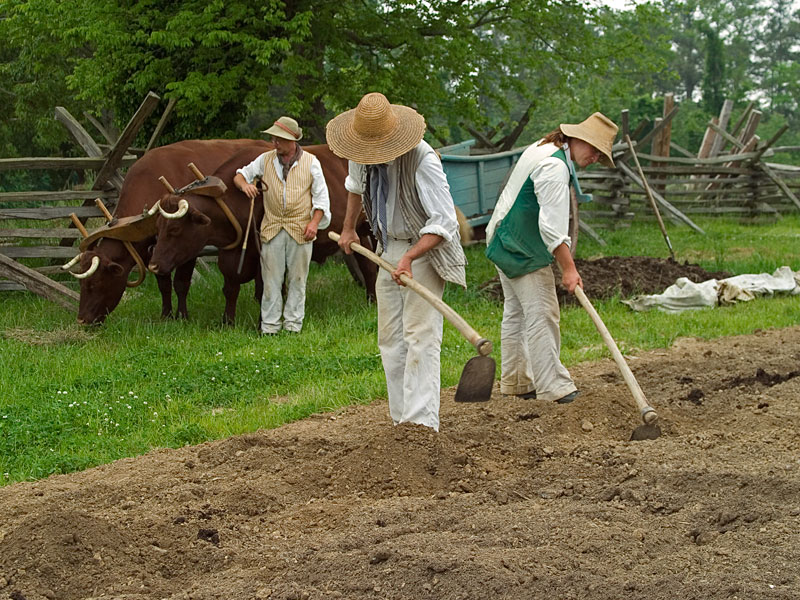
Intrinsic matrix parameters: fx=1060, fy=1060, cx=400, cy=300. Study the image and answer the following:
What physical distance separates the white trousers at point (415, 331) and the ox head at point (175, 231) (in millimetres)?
4385

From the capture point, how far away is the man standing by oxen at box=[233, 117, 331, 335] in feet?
32.9

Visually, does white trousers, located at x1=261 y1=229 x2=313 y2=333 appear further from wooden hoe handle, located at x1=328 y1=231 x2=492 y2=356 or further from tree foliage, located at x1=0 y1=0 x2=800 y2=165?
wooden hoe handle, located at x1=328 y1=231 x2=492 y2=356

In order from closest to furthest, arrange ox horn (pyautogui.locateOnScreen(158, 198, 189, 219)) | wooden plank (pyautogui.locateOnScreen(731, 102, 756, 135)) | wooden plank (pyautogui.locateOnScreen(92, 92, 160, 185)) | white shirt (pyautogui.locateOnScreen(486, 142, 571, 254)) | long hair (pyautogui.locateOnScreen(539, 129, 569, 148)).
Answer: white shirt (pyautogui.locateOnScreen(486, 142, 571, 254))
long hair (pyautogui.locateOnScreen(539, 129, 569, 148))
ox horn (pyautogui.locateOnScreen(158, 198, 189, 219))
wooden plank (pyautogui.locateOnScreen(92, 92, 160, 185))
wooden plank (pyautogui.locateOnScreen(731, 102, 756, 135))

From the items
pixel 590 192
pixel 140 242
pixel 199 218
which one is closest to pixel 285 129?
pixel 199 218

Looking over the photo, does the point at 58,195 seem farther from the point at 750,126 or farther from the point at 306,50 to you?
the point at 750,126

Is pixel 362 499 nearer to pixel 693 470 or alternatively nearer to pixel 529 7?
pixel 693 470

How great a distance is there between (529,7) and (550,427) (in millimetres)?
10254

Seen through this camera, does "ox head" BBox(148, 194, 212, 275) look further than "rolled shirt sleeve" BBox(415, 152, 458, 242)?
Yes

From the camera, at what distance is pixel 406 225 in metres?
5.90

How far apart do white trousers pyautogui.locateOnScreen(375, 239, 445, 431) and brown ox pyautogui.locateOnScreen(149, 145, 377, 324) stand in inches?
173

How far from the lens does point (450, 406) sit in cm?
726

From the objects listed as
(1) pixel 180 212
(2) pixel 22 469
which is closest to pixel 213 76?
(1) pixel 180 212

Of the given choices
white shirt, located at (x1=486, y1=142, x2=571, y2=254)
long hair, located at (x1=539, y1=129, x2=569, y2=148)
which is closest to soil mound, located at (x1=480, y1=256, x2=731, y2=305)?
long hair, located at (x1=539, y1=129, x2=569, y2=148)

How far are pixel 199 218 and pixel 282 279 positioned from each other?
0.97 m
